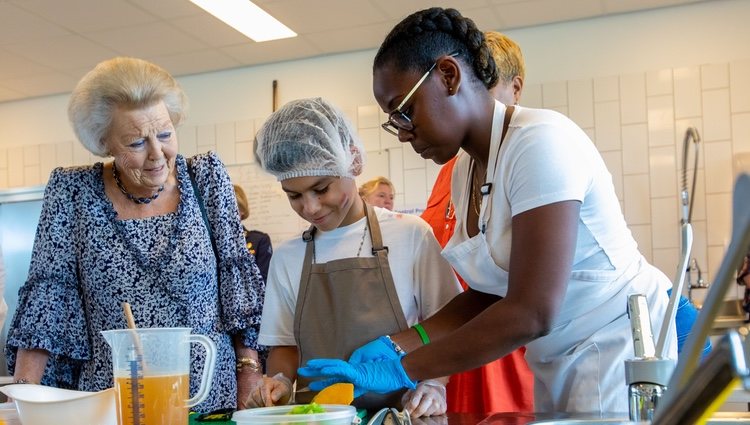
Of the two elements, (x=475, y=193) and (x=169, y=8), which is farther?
(x=169, y=8)

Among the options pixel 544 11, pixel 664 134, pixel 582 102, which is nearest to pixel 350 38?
pixel 544 11

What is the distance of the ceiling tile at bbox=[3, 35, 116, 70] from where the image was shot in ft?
16.0

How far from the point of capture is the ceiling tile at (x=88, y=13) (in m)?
4.25

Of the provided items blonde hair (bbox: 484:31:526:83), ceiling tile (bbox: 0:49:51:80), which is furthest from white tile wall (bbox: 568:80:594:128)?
ceiling tile (bbox: 0:49:51:80)

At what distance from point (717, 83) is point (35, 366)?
394cm

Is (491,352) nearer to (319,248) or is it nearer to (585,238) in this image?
(585,238)

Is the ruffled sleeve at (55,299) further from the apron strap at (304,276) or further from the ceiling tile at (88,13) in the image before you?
the ceiling tile at (88,13)

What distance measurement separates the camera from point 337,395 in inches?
44.9

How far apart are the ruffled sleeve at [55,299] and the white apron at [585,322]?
3.01 feet

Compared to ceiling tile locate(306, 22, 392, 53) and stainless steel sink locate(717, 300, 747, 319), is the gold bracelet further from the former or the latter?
ceiling tile locate(306, 22, 392, 53)

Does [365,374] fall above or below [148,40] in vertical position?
below

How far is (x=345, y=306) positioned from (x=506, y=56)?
2.83 feet

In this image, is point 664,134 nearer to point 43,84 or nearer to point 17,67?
point 17,67

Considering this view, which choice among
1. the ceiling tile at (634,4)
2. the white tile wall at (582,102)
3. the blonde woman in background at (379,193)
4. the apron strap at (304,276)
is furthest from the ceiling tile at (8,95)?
the apron strap at (304,276)
